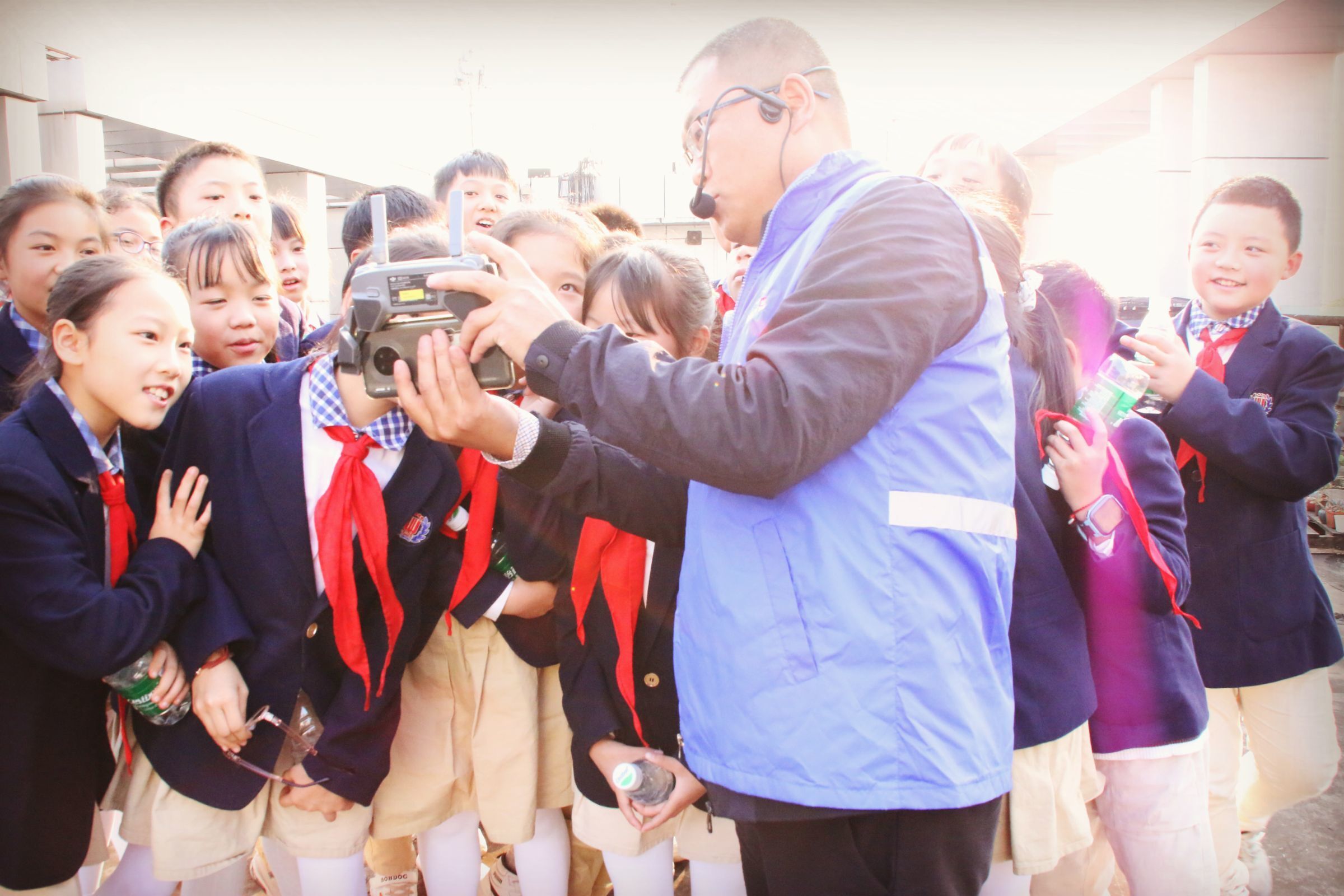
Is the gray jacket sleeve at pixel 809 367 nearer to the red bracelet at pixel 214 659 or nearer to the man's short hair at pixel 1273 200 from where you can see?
the red bracelet at pixel 214 659

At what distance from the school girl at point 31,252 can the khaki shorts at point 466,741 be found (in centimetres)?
151

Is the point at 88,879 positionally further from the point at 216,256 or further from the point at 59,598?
the point at 216,256

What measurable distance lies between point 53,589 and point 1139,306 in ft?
29.1

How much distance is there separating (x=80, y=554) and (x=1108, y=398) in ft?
7.24

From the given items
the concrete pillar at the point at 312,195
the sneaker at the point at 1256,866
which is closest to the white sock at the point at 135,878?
the sneaker at the point at 1256,866

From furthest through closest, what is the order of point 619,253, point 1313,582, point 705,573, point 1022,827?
point 1313,582
point 619,253
point 1022,827
point 705,573

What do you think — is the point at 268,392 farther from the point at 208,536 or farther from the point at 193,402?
the point at 208,536

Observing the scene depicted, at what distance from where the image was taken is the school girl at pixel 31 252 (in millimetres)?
2395

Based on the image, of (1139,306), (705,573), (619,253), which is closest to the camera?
(705,573)

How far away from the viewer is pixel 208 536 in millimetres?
1899

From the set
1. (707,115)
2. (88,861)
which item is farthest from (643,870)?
(707,115)

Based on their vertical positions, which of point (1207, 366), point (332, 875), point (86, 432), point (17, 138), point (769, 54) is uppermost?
point (17, 138)

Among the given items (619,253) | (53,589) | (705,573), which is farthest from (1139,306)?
(53,589)

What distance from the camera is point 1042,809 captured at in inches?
66.9
